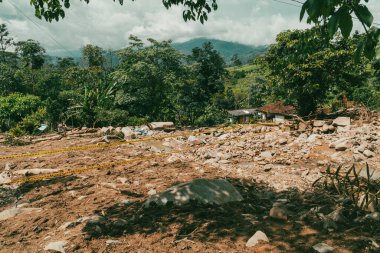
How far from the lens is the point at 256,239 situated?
10.4 ft

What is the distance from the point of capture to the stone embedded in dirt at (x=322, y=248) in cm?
282

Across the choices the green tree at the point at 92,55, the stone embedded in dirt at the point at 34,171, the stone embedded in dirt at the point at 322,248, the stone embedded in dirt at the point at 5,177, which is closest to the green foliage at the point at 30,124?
the stone embedded in dirt at the point at 5,177

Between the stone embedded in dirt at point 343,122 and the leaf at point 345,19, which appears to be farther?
the stone embedded in dirt at point 343,122

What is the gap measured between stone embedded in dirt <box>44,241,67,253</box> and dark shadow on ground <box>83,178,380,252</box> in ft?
1.00

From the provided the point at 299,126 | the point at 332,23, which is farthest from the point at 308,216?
the point at 299,126

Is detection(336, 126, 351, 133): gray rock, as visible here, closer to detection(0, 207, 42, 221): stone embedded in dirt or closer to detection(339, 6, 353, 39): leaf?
detection(0, 207, 42, 221): stone embedded in dirt

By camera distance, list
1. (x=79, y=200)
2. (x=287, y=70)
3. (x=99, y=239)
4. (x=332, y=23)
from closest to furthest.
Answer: (x=332, y=23) → (x=99, y=239) → (x=79, y=200) → (x=287, y=70)

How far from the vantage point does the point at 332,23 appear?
1.33m

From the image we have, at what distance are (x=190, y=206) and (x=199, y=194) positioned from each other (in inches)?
10.9

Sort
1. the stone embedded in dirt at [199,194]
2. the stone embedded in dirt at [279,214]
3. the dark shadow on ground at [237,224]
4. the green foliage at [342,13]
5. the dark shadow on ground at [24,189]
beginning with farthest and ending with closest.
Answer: the dark shadow on ground at [24,189]
the stone embedded in dirt at [199,194]
the stone embedded in dirt at [279,214]
the dark shadow on ground at [237,224]
the green foliage at [342,13]

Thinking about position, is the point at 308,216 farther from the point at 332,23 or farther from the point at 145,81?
the point at 145,81

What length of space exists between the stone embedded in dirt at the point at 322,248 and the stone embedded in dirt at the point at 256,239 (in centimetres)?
49

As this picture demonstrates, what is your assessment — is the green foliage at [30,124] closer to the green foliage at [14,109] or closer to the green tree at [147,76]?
the green foliage at [14,109]

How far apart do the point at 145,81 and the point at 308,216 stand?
→ 15600 mm
